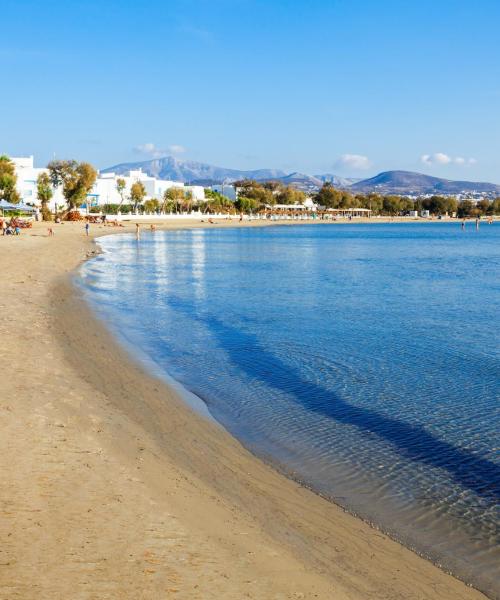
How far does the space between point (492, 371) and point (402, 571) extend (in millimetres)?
8722

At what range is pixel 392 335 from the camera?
1764 cm

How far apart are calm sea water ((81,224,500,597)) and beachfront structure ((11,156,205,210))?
75.1 meters

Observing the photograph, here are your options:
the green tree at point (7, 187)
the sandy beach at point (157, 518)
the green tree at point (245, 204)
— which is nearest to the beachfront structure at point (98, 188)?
the green tree at point (245, 204)

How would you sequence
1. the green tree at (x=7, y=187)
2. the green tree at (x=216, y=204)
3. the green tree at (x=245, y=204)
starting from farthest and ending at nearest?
the green tree at (x=245, y=204) → the green tree at (x=216, y=204) → the green tree at (x=7, y=187)

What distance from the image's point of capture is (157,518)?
5.61 meters

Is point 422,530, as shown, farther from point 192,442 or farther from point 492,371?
point 492,371

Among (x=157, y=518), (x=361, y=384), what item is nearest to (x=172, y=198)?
(x=361, y=384)

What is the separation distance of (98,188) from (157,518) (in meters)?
123

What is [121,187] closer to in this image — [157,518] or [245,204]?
[245,204]

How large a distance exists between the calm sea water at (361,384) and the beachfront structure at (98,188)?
75128mm

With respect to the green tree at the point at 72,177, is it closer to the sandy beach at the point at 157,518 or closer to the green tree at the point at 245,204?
the green tree at the point at 245,204

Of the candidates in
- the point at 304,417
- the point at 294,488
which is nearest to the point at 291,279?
the point at 304,417

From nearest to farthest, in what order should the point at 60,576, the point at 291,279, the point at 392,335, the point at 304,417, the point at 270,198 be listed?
the point at 60,576
the point at 304,417
the point at 392,335
the point at 291,279
the point at 270,198

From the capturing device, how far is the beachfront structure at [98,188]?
9981 centimetres
